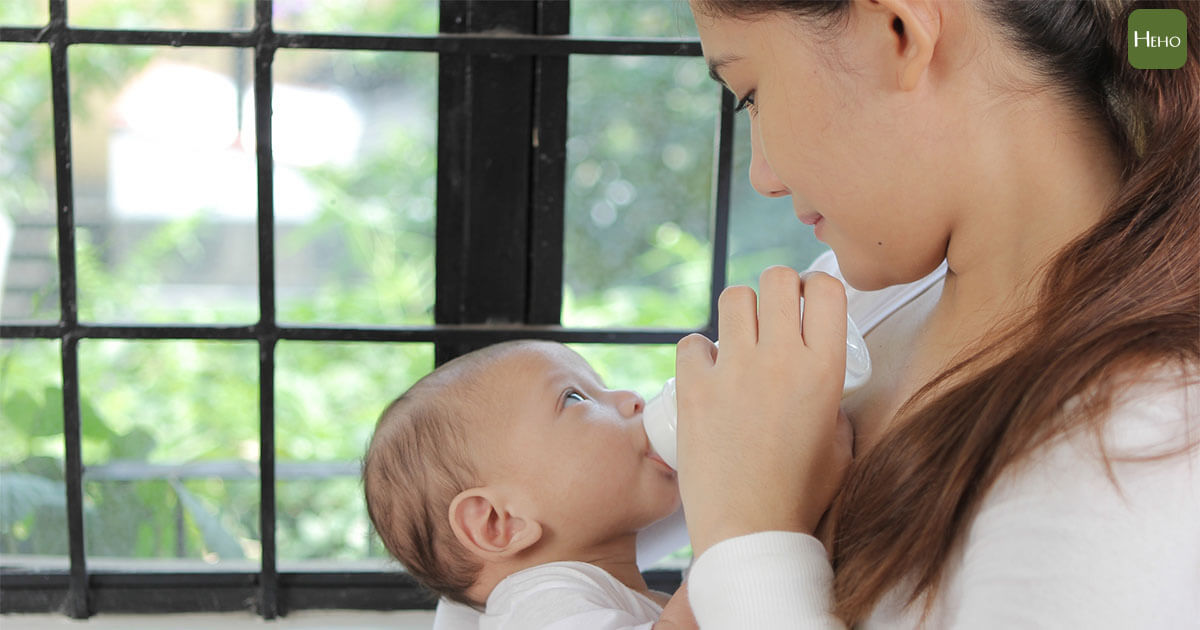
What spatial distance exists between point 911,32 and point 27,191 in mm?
1235

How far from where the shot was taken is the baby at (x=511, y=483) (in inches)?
47.4

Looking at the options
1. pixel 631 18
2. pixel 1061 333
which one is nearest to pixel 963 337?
pixel 1061 333

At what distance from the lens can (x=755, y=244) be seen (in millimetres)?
1554

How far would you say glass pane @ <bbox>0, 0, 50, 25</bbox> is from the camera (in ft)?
4.44

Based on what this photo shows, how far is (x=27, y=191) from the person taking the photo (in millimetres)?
1430

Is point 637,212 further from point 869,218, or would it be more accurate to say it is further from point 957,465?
point 957,465

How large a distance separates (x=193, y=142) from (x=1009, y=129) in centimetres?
111

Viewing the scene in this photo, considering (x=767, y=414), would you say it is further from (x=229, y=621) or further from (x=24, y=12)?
(x=24, y=12)

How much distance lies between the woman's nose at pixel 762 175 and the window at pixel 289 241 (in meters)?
0.46

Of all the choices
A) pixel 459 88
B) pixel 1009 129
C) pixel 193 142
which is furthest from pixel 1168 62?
pixel 193 142

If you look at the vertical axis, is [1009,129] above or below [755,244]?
above

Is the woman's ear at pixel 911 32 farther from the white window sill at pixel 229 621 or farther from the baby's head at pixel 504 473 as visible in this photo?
the white window sill at pixel 229 621

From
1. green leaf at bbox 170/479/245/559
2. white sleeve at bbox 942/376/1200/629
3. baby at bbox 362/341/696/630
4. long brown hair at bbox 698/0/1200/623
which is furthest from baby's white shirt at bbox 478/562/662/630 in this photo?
green leaf at bbox 170/479/245/559

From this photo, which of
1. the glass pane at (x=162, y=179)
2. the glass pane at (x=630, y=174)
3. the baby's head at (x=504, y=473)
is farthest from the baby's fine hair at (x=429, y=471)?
the glass pane at (x=162, y=179)
